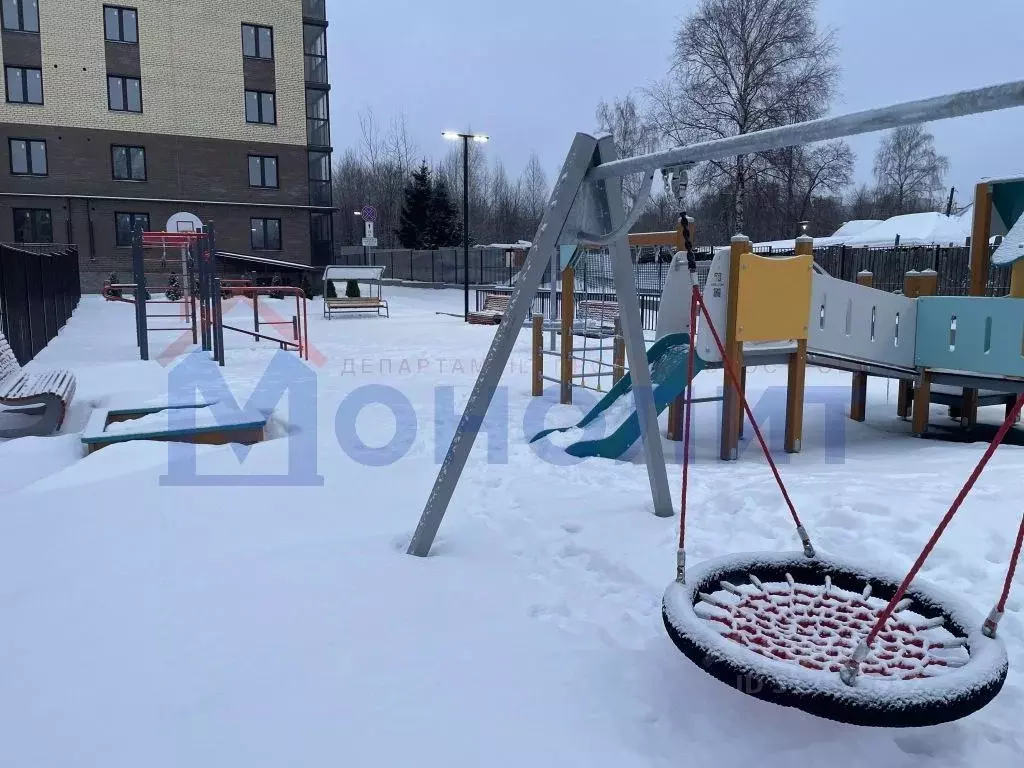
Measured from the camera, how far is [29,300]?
37.3 feet

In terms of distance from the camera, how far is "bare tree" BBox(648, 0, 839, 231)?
29594 millimetres

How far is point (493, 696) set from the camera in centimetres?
246

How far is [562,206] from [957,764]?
2.57 m

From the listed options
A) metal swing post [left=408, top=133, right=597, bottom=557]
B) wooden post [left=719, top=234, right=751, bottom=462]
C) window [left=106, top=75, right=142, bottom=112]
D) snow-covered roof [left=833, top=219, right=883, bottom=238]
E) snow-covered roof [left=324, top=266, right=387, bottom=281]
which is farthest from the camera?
snow-covered roof [left=833, top=219, right=883, bottom=238]

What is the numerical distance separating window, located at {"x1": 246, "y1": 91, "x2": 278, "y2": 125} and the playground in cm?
2832

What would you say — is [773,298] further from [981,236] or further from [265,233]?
[265,233]

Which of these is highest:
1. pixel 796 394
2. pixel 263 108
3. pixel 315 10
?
pixel 315 10

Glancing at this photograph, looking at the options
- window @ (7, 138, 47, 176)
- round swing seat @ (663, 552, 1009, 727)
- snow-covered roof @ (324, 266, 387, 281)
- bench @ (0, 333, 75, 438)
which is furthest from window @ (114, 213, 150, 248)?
round swing seat @ (663, 552, 1009, 727)

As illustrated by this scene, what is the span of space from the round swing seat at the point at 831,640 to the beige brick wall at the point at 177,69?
3323 centimetres

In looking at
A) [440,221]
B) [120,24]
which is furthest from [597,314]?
[440,221]

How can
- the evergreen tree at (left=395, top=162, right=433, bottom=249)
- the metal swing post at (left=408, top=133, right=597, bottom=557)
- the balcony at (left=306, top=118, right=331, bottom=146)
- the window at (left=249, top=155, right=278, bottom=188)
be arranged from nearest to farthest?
the metal swing post at (left=408, top=133, right=597, bottom=557)
the window at (left=249, top=155, right=278, bottom=188)
the balcony at (left=306, top=118, right=331, bottom=146)
the evergreen tree at (left=395, top=162, right=433, bottom=249)

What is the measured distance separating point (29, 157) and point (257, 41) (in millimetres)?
10101

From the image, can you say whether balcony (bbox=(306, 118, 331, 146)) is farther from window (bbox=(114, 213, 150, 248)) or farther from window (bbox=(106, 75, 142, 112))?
window (bbox=(114, 213, 150, 248))

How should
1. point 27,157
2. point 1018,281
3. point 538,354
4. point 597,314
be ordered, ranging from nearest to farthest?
1. point 1018,281
2. point 538,354
3. point 597,314
4. point 27,157
